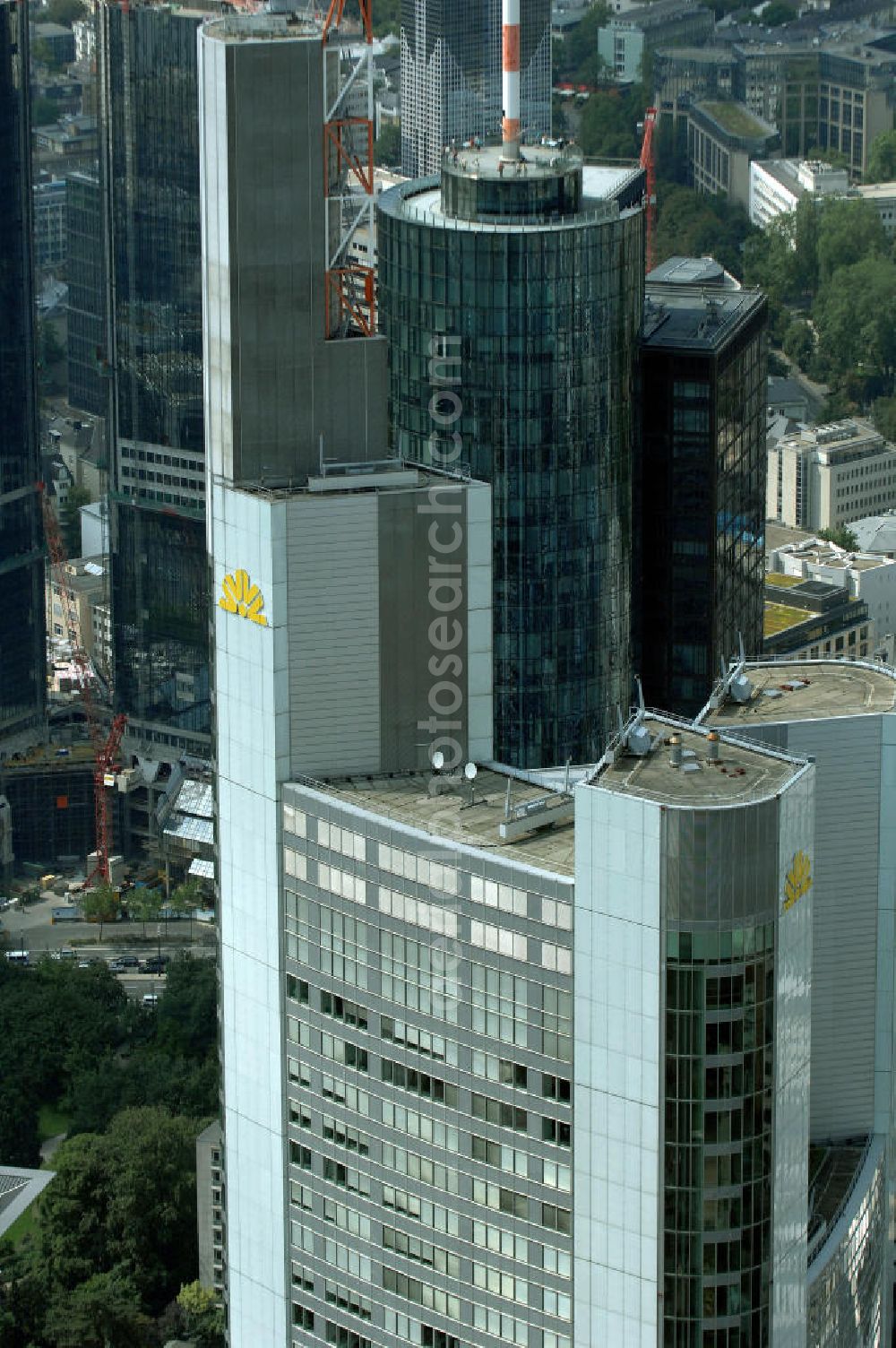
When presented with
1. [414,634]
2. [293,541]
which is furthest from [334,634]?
[293,541]


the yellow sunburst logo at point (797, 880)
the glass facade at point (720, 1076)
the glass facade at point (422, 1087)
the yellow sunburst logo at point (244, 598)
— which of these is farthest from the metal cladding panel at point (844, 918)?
the yellow sunburst logo at point (244, 598)

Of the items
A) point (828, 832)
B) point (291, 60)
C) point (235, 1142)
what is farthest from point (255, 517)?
point (828, 832)

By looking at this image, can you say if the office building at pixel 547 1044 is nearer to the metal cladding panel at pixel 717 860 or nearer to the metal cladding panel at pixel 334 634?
the metal cladding panel at pixel 717 860

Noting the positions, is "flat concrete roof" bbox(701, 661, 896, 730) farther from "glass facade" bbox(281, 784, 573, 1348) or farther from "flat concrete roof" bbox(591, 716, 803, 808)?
"glass facade" bbox(281, 784, 573, 1348)

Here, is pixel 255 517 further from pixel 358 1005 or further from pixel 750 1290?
pixel 750 1290

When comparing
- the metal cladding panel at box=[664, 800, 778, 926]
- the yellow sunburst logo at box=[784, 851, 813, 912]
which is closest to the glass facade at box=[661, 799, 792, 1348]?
the metal cladding panel at box=[664, 800, 778, 926]
